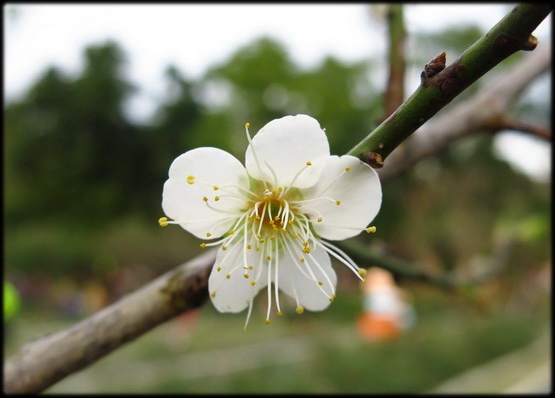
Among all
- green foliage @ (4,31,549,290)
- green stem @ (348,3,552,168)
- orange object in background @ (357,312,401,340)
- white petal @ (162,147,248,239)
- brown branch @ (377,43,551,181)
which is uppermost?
green foliage @ (4,31,549,290)

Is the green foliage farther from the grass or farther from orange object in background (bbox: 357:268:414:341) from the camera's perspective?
orange object in background (bbox: 357:268:414:341)

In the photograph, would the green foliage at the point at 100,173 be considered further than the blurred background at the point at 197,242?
Yes

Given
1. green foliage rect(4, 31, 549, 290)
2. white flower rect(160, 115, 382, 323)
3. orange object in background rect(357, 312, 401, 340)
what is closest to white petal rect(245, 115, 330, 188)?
white flower rect(160, 115, 382, 323)

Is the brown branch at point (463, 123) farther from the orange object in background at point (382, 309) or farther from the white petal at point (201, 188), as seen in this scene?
the orange object in background at point (382, 309)

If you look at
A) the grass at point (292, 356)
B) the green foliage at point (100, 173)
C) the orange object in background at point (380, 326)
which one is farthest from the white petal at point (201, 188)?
the green foliage at point (100, 173)

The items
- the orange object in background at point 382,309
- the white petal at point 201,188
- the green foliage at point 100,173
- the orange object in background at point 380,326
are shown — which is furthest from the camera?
the green foliage at point 100,173

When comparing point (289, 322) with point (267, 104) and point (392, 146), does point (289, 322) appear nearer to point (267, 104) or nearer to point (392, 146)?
point (392, 146)

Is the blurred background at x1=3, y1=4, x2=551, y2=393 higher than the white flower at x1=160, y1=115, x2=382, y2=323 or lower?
higher
